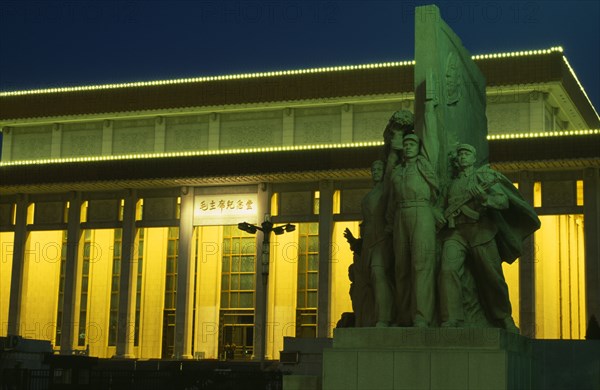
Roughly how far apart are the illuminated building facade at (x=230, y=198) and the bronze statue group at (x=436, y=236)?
A: 28252 millimetres

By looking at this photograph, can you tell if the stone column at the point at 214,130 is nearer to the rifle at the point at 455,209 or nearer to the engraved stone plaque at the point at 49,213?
the engraved stone plaque at the point at 49,213

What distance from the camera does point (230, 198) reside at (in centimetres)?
4838

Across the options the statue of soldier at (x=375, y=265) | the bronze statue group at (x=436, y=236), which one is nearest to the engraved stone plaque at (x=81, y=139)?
the statue of soldier at (x=375, y=265)

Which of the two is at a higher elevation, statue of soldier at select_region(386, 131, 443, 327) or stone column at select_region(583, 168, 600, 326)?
stone column at select_region(583, 168, 600, 326)

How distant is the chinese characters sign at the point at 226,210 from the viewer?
48.0 m

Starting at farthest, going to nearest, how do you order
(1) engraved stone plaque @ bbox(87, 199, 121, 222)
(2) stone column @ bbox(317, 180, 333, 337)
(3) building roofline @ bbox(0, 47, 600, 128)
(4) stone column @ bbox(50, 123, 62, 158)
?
(4) stone column @ bbox(50, 123, 62, 158) < (1) engraved stone plaque @ bbox(87, 199, 121, 222) < (3) building roofline @ bbox(0, 47, 600, 128) < (2) stone column @ bbox(317, 180, 333, 337)

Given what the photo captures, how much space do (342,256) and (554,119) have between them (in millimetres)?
12724

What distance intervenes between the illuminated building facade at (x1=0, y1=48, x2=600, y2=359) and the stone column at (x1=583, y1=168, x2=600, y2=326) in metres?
0.06

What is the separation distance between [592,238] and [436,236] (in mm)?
29826

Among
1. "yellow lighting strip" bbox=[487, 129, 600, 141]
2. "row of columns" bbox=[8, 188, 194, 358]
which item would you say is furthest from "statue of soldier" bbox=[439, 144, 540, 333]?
"row of columns" bbox=[8, 188, 194, 358]

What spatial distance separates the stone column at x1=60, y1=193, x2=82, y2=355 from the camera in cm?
4903

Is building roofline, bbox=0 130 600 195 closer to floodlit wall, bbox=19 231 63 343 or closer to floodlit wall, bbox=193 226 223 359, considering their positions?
floodlit wall, bbox=19 231 63 343

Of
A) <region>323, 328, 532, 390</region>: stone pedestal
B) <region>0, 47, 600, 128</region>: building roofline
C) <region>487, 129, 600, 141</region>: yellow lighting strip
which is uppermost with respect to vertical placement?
<region>0, 47, 600, 128</region>: building roofline

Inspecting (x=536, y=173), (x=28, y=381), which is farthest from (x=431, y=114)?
(x=536, y=173)
